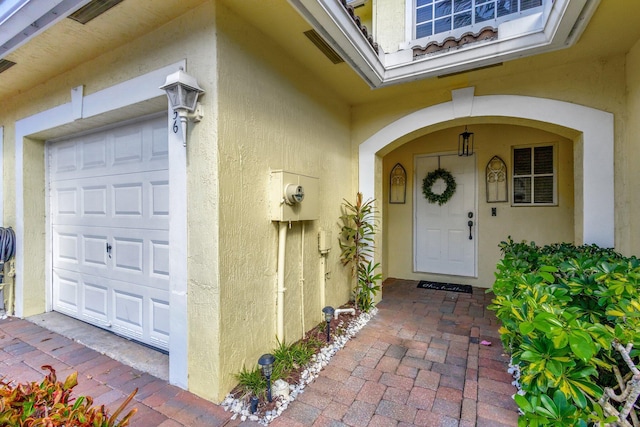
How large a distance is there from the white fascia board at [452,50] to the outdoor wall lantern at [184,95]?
941 millimetres

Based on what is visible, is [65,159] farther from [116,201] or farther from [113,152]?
[116,201]

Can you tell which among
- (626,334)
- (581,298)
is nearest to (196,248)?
(626,334)

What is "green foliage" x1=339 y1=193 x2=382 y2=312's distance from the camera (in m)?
3.93

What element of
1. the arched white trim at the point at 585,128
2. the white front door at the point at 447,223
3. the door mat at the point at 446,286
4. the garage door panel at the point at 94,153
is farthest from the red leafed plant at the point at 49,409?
the white front door at the point at 447,223

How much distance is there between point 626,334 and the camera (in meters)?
1.22

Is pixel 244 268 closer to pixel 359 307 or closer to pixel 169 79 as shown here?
pixel 169 79

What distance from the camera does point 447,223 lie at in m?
5.16

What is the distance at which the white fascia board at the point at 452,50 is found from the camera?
2.21m

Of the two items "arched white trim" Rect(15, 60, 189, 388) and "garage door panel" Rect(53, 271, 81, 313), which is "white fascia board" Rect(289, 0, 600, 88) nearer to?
"arched white trim" Rect(15, 60, 189, 388)

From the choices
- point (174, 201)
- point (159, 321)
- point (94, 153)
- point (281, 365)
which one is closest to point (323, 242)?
point (281, 365)

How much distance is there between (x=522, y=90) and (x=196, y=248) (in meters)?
3.83

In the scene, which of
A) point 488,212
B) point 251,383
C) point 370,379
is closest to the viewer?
point 251,383

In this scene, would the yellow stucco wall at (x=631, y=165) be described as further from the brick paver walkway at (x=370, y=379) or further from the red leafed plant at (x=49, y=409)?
the red leafed plant at (x=49, y=409)

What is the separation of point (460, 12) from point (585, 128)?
2.14m
